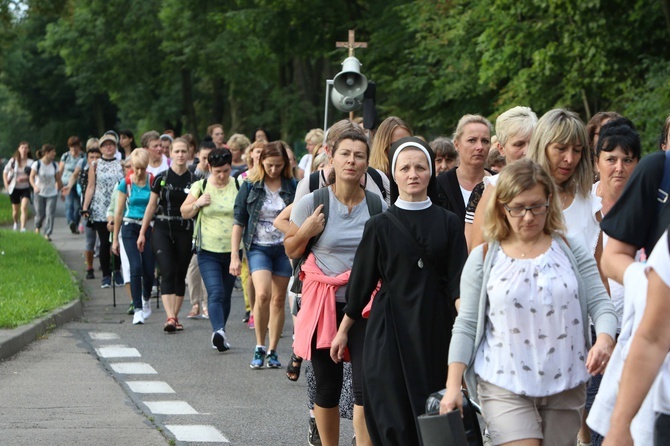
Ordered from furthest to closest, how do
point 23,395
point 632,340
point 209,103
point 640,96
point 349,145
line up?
point 209,103 → point 640,96 → point 23,395 → point 349,145 → point 632,340

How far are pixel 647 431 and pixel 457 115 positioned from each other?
109ft

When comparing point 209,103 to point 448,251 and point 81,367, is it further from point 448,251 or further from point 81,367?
point 448,251

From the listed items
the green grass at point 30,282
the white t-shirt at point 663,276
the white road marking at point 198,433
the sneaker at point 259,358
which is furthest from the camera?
the green grass at point 30,282

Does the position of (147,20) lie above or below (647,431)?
above

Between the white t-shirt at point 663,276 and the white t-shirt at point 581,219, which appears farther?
the white t-shirt at point 581,219

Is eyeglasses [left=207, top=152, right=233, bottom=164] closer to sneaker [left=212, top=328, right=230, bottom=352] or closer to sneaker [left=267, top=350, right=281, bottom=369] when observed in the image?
sneaker [left=212, top=328, right=230, bottom=352]

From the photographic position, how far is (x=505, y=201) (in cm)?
538

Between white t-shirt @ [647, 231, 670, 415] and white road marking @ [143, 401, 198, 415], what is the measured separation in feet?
20.0

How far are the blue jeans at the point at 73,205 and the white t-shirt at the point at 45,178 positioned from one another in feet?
1.22

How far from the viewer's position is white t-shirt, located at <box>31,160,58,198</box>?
28172 millimetres

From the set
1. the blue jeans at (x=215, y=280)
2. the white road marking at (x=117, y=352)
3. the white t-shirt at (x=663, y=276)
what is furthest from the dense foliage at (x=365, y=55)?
the white t-shirt at (x=663, y=276)

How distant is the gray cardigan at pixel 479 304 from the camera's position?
5.38 meters

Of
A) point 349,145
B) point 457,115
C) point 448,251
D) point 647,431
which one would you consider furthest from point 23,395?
point 457,115

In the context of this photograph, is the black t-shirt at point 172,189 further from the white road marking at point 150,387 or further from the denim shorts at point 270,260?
the white road marking at point 150,387
